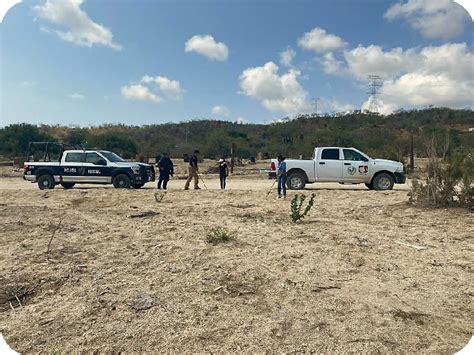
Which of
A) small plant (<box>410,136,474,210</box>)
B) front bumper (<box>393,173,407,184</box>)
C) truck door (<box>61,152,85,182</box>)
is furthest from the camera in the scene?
truck door (<box>61,152,85,182</box>)

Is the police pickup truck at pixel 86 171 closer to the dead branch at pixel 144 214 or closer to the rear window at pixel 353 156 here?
the dead branch at pixel 144 214

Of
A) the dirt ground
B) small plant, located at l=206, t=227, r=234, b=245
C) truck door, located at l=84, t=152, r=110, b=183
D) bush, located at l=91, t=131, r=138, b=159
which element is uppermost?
bush, located at l=91, t=131, r=138, b=159

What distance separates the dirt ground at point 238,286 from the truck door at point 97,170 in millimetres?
8069

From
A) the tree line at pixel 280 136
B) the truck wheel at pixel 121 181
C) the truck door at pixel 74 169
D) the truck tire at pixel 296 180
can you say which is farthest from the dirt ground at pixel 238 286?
the truck door at pixel 74 169

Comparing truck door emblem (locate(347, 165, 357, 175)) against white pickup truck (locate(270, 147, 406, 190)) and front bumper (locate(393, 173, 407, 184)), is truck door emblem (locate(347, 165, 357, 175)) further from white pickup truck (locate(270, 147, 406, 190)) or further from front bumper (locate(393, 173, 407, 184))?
front bumper (locate(393, 173, 407, 184))

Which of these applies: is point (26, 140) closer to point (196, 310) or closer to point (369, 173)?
point (369, 173)

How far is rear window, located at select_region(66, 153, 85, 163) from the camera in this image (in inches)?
634

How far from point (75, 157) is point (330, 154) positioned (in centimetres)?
1109

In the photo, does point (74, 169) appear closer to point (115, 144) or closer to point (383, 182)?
point (383, 182)

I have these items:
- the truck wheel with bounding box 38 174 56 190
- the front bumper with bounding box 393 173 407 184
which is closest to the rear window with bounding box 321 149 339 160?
the front bumper with bounding box 393 173 407 184

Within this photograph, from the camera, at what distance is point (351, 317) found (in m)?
3.54

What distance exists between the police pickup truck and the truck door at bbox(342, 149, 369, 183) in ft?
28.4

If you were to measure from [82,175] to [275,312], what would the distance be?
14199 millimetres

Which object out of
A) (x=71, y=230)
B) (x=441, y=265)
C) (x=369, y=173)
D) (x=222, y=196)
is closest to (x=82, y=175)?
(x=222, y=196)
